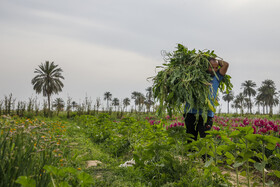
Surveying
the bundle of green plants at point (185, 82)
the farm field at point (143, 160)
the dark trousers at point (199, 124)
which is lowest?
the farm field at point (143, 160)

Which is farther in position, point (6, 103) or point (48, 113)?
point (48, 113)

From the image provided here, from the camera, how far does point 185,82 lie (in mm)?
3277

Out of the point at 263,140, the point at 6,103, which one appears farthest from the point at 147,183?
the point at 6,103

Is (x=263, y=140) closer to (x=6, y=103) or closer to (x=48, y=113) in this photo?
(x=6, y=103)

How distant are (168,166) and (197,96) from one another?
3.67 ft

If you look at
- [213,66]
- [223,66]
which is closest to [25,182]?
[213,66]

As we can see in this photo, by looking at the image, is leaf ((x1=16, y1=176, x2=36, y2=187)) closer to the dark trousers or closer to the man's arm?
the dark trousers

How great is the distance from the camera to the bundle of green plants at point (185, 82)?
3.31m

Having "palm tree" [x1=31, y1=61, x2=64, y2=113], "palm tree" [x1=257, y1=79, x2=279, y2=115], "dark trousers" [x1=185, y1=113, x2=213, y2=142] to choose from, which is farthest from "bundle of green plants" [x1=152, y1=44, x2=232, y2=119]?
"palm tree" [x1=257, y1=79, x2=279, y2=115]

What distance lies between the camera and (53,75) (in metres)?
34.5

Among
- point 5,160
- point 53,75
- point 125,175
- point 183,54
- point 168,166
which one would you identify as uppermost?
point 53,75

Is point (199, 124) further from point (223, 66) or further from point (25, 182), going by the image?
point (25, 182)

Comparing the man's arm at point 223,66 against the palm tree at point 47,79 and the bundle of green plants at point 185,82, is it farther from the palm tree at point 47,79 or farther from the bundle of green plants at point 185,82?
the palm tree at point 47,79

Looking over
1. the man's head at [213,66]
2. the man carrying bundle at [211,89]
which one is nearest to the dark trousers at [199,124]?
the man carrying bundle at [211,89]
